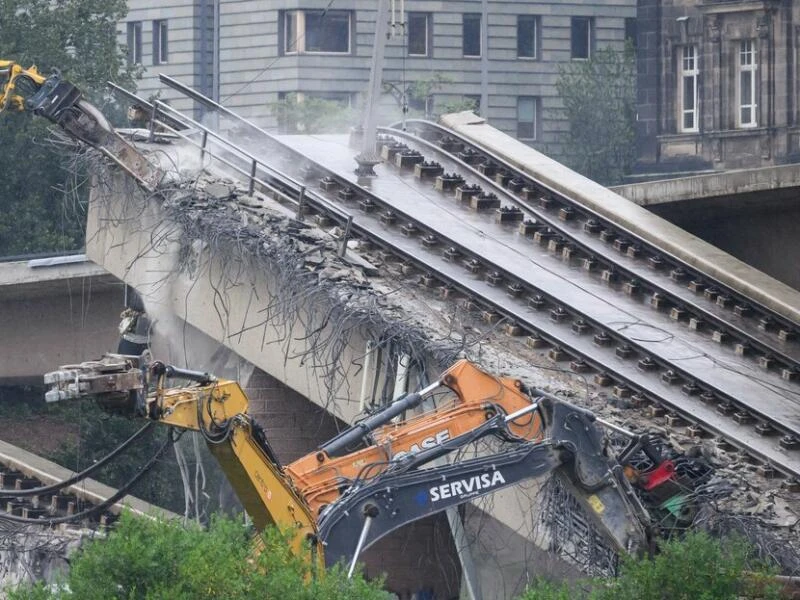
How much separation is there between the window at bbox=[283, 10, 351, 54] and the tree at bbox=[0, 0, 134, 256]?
2536 centimetres

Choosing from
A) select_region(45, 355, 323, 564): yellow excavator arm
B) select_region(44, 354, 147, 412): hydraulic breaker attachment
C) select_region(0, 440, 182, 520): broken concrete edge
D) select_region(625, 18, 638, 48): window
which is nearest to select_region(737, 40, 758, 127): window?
select_region(625, 18, 638, 48): window

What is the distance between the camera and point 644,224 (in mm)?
27500

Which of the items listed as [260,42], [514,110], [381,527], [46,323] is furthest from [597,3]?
[381,527]

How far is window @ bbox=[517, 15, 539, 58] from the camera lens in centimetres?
7969

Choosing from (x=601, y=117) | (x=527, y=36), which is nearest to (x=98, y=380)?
(x=601, y=117)

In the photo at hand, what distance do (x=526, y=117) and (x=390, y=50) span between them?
21.5 feet

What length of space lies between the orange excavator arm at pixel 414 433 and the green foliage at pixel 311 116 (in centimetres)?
4392

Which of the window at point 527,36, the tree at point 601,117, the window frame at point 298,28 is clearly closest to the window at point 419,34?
the window frame at point 298,28

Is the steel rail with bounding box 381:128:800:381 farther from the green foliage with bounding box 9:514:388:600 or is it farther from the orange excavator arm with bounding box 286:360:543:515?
the green foliage with bounding box 9:514:388:600

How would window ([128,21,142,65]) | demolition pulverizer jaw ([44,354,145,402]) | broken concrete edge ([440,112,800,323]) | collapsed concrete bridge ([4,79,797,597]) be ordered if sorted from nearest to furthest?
demolition pulverizer jaw ([44,354,145,402]) < collapsed concrete bridge ([4,79,797,597]) < broken concrete edge ([440,112,800,323]) < window ([128,21,142,65])

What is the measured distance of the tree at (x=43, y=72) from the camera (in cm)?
4497

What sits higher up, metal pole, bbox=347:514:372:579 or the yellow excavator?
the yellow excavator

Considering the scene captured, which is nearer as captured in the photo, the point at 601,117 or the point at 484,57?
the point at 601,117

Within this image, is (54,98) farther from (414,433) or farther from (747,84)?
(747,84)
